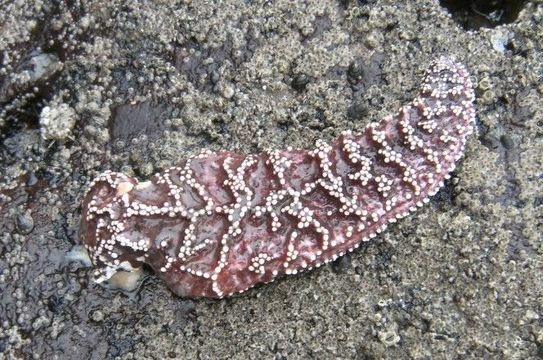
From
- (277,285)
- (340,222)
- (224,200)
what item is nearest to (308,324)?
(277,285)

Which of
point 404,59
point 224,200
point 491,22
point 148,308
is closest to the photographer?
point 224,200

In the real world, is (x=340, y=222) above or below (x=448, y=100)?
below

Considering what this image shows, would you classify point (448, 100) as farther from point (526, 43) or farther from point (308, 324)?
point (308, 324)

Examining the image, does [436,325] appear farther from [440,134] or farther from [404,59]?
[404,59]

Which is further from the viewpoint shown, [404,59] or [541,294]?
[404,59]

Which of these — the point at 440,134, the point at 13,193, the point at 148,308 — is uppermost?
the point at 440,134

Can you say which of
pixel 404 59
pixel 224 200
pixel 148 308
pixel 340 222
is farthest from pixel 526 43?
pixel 148 308

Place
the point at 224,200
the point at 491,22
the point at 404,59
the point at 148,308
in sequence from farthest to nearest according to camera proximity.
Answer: the point at 491,22 → the point at 404,59 → the point at 148,308 → the point at 224,200
